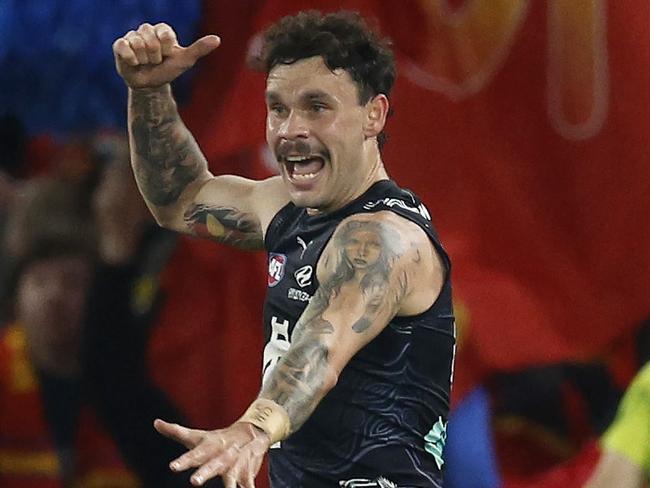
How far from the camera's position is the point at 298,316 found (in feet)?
9.81

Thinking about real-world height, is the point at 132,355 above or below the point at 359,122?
below

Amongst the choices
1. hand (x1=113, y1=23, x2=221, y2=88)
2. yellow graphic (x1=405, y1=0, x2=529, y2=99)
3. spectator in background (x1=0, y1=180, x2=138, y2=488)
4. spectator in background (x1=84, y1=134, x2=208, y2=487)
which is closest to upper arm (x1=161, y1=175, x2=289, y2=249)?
hand (x1=113, y1=23, x2=221, y2=88)

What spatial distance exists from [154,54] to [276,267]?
50 cm

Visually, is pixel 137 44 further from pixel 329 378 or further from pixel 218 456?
pixel 218 456

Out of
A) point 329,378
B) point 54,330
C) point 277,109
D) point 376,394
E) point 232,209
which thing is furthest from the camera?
point 54,330

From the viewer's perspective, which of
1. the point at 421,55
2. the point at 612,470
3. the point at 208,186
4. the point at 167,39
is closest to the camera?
the point at 167,39

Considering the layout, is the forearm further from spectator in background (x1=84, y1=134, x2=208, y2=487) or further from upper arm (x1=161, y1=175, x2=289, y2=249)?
spectator in background (x1=84, y1=134, x2=208, y2=487)

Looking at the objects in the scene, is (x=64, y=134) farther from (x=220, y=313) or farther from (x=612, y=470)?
(x=612, y=470)

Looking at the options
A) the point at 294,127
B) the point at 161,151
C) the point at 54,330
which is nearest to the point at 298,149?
the point at 294,127

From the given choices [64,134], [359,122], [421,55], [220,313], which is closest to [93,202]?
[64,134]

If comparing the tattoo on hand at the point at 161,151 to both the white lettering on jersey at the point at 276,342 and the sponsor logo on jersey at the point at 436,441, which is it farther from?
the sponsor logo on jersey at the point at 436,441

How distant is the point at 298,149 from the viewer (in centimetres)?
297

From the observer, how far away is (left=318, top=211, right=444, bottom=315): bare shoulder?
9.16ft

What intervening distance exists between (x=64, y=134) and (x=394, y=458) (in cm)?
248
